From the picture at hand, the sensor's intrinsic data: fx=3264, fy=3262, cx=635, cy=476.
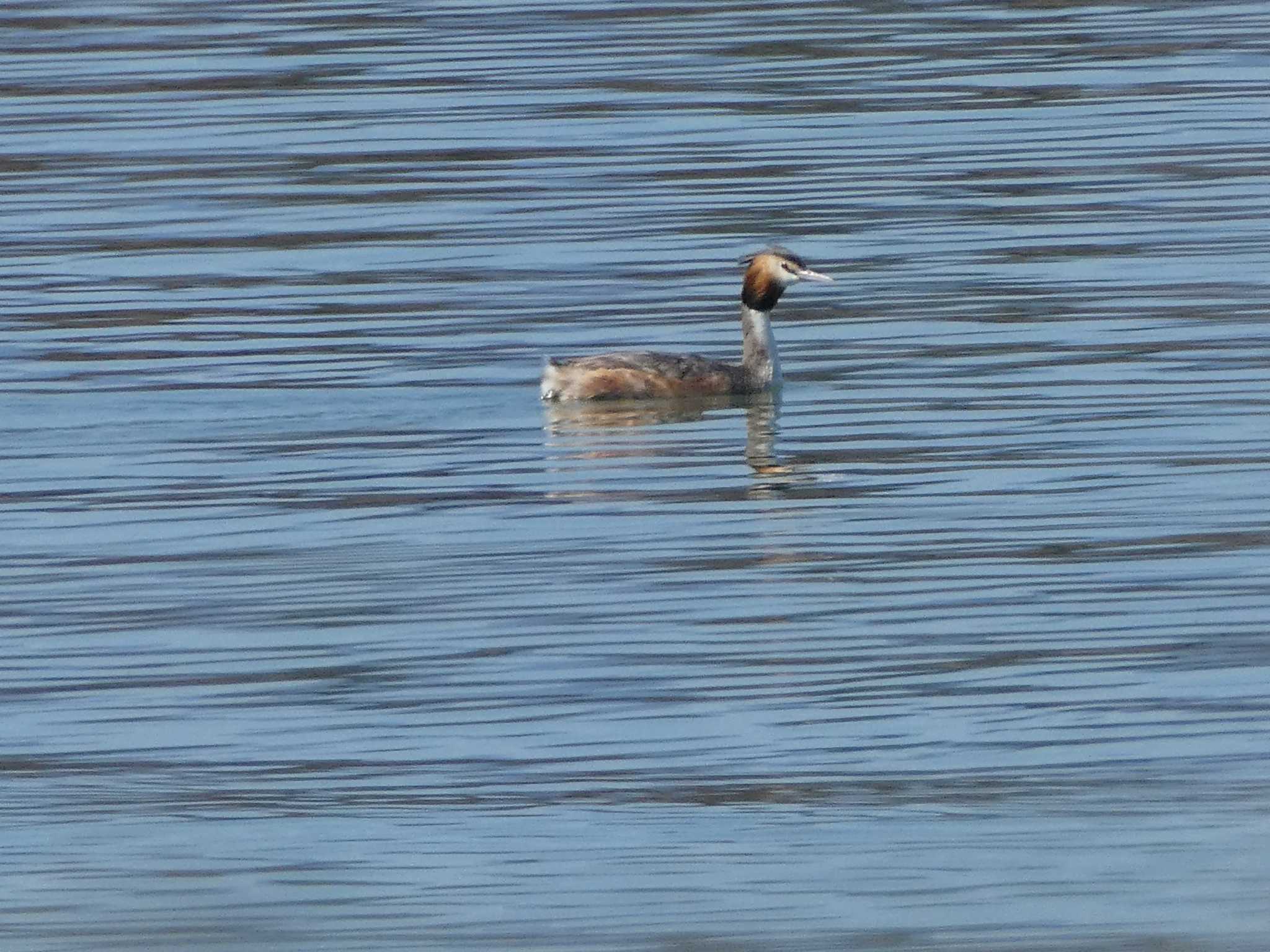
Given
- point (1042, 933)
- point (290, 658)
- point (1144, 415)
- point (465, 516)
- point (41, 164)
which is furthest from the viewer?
point (41, 164)

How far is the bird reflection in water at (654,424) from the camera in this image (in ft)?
47.3

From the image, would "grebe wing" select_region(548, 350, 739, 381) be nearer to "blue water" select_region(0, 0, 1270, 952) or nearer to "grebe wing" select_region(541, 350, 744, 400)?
"grebe wing" select_region(541, 350, 744, 400)

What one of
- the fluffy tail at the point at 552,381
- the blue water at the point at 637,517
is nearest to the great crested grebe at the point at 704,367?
the fluffy tail at the point at 552,381

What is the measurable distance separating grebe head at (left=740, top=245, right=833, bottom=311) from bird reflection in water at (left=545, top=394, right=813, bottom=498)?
905 millimetres

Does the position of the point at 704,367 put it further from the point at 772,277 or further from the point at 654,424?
the point at 772,277

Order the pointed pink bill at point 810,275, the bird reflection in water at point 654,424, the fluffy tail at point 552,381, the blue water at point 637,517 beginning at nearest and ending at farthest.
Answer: the blue water at point 637,517
the bird reflection in water at point 654,424
the fluffy tail at point 552,381
the pointed pink bill at point 810,275

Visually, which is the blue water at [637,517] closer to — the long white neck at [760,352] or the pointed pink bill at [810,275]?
the long white neck at [760,352]

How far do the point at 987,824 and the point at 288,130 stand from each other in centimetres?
1670

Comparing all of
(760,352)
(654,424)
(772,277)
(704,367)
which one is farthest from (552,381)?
(772,277)

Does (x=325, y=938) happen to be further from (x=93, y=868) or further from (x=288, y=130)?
(x=288, y=130)

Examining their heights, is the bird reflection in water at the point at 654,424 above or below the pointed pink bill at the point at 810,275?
below

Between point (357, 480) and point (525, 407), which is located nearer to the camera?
point (357, 480)

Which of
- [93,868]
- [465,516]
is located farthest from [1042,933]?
[465,516]

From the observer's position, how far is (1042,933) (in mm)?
7738
